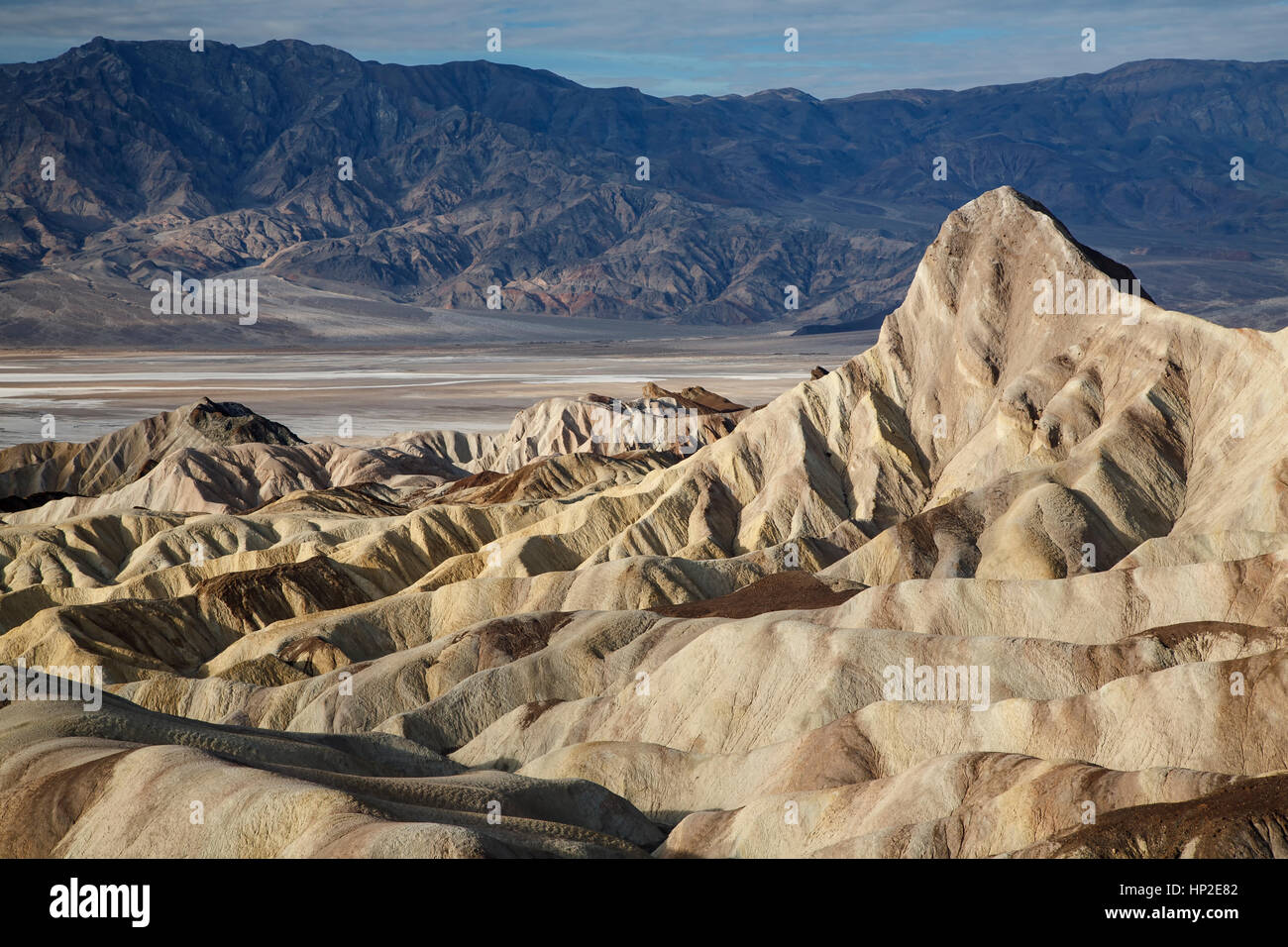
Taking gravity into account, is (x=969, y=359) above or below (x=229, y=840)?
above

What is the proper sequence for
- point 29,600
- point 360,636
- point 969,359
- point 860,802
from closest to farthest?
point 860,802, point 360,636, point 29,600, point 969,359

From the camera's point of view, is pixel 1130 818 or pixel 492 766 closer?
pixel 1130 818

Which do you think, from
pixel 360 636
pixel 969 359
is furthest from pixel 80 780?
pixel 969 359

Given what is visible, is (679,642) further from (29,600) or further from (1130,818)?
(29,600)
